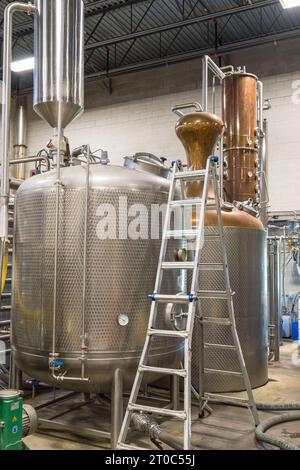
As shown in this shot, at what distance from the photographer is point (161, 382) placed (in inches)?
179

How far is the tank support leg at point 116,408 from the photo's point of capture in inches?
119

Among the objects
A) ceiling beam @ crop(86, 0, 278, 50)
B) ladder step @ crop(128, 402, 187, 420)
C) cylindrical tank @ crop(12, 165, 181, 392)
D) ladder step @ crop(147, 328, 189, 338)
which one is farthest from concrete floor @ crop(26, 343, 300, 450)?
ceiling beam @ crop(86, 0, 278, 50)

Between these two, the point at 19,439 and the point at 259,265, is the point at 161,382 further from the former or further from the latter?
the point at 19,439

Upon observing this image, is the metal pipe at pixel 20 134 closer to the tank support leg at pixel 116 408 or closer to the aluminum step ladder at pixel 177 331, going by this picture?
the aluminum step ladder at pixel 177 331

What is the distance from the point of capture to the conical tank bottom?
3305mm

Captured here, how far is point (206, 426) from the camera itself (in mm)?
3611

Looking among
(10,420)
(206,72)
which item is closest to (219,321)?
(10,420)

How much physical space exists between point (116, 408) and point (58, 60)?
2.41 meters

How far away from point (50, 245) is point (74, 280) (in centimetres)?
30

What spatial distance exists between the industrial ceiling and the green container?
6204mm

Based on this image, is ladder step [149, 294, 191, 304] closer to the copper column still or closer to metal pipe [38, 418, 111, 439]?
metal pipe [38, 418, 111, 439]

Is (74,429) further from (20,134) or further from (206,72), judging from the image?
(20,134)

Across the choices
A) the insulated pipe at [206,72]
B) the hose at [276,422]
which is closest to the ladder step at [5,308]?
the hose at [276,422]

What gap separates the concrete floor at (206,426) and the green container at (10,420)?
66cm
